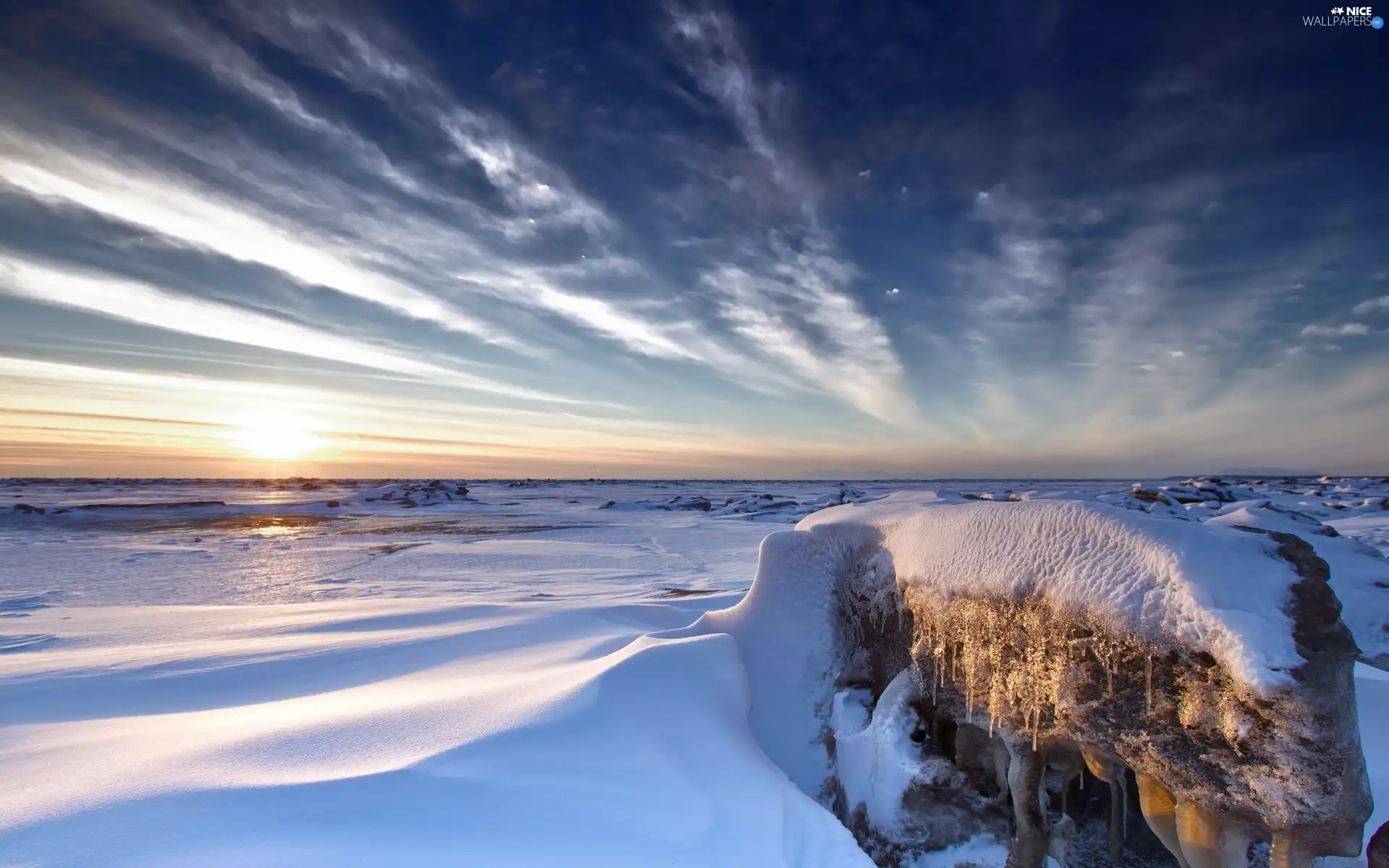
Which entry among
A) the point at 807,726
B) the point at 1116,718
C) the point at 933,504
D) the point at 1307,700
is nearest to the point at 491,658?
the point at 807,726

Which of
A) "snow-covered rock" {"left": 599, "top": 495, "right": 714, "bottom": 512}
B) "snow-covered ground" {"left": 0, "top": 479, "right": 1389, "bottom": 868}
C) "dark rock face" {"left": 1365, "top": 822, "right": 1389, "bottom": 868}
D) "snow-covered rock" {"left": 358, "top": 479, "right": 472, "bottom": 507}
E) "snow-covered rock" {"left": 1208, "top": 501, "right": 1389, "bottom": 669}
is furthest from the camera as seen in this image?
"snow-covered rock" {"left": 358, "top": 479, "right": 472, "bottom": 507}

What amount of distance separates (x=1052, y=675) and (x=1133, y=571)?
538mm

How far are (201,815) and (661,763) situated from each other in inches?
57.5

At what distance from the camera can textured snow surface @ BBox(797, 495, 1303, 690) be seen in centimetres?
180

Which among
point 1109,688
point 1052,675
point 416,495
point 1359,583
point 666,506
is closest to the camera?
point 1359,583

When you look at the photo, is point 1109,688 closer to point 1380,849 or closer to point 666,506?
point 1380,849

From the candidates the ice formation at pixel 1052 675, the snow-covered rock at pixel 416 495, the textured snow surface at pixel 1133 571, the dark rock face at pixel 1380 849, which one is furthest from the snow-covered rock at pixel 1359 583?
the snow-covered rock at pixel 416 495

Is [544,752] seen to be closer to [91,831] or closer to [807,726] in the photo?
[91,831]

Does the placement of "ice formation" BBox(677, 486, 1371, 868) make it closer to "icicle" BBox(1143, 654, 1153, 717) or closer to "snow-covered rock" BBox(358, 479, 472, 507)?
"icicle" BBox(1143, 654, 1153, 717)

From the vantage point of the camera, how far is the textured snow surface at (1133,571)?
5.91 ft

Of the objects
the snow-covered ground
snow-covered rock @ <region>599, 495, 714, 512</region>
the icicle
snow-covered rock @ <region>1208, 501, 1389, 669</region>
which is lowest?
snow-covered rock @ <region>599, 495, 714, 512</region>

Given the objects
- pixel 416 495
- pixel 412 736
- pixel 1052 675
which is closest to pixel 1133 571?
pixel 1052 675

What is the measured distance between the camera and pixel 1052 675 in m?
2.31

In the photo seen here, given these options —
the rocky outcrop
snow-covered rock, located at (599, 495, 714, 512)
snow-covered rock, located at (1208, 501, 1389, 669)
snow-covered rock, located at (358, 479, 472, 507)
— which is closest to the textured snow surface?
the rocky outcrop
